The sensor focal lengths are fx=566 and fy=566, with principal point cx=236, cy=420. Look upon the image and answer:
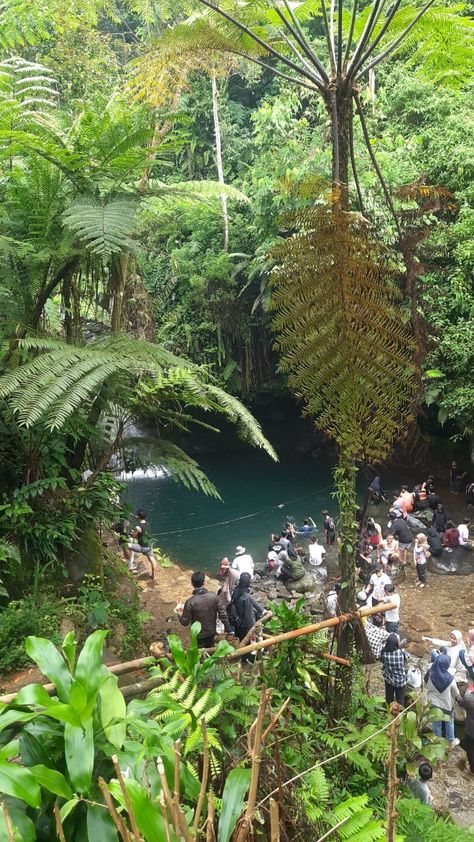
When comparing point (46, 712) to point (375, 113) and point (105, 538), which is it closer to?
point (105, 538)

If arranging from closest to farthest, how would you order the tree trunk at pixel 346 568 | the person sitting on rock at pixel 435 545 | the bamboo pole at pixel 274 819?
the bamboo pole at pixel 274 819 → the tree trunk at pixel 346 568 → the person sitting on rock at pixel 435 545

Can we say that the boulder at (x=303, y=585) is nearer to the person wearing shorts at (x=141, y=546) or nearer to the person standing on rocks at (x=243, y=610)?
the person wearing shorts at (x=141, y=546)

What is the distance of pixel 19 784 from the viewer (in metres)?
1.32

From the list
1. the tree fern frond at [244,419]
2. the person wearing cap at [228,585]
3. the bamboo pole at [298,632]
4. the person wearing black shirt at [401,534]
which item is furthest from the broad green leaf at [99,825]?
the person wearing black shirt at [401,534]

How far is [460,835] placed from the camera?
9.00ft

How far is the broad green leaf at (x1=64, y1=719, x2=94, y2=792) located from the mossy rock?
3418mm

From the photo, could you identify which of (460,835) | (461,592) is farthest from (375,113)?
(460,835)

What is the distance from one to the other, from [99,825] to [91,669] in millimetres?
442

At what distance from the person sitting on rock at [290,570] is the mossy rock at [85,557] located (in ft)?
13.0

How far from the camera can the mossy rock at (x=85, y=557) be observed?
4777 millimetres

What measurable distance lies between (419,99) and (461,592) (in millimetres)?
9919

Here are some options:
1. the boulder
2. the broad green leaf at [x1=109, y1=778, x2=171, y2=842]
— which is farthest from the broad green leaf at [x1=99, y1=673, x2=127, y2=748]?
the boulder

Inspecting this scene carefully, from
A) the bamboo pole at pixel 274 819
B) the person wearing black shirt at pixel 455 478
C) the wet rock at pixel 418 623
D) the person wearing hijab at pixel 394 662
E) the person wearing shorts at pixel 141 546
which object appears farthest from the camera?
the person wearing black shirt at pixel 455 478

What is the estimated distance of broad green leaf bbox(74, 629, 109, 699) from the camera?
1663 mm
